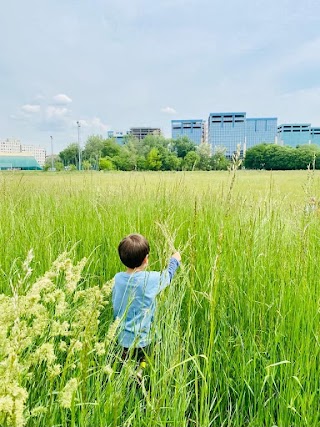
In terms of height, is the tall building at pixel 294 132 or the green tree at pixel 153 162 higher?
the tall building at pixel 294 132

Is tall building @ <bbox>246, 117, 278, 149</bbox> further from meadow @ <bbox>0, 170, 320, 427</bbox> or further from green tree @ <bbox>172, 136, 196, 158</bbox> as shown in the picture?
meadow @ <bbox>0, 170, 320, 427</bbox>

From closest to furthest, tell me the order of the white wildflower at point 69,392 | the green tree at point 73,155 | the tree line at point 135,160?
the white wildflower at point 69,392
the tree line at point 135,160
the green tree at point 73,155

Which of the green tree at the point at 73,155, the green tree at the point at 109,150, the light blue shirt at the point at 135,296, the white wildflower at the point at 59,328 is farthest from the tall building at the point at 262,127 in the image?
the white wildflower at the point at 59,328

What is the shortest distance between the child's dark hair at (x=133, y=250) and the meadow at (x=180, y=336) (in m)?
0.30

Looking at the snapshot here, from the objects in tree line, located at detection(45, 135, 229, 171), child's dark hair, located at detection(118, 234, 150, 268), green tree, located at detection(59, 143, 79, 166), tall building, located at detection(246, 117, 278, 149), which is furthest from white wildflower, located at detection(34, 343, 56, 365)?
tall building, located at detection(246, 117, 278, 149)

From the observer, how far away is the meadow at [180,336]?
3.55ft

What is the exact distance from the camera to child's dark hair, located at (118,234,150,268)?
2.25 metres

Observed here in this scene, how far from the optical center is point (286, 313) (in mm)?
1805

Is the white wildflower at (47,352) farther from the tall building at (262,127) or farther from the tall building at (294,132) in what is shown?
the tall building at (262,127)

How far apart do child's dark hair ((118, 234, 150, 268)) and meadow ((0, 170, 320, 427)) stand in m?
0.30

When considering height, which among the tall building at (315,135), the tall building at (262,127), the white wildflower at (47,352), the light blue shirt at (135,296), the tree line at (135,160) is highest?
the tall building at (262,127)

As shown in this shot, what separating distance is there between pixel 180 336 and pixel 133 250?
40.5 inches

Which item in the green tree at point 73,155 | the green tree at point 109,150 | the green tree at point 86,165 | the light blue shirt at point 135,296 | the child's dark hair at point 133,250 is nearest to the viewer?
the light blue shirt at point 135,296

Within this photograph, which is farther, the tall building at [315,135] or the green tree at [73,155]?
the tall building at [315,135]
